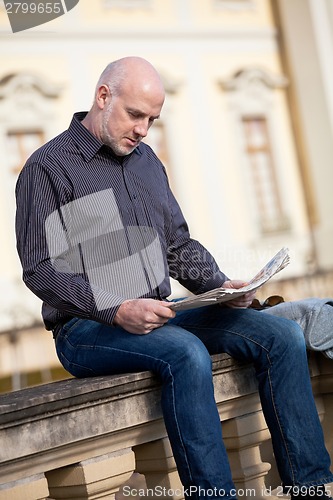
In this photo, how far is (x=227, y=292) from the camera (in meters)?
2.73

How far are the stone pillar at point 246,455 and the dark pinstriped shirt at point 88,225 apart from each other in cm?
44

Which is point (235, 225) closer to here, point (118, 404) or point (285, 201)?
point (285, 201)

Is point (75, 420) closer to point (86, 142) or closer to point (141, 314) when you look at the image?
point (141, 314)

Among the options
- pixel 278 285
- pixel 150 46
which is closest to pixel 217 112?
pixel 150 46

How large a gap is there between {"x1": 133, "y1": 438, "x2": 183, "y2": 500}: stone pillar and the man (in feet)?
0.53

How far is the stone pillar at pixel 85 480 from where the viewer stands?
2494 mm

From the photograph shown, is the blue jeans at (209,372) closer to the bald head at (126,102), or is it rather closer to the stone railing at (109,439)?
the stone railing at (109,439)

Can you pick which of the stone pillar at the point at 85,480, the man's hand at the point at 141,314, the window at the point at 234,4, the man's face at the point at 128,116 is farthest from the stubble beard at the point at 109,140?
the window at the point at 234,4

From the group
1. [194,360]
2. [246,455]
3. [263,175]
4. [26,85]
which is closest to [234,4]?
[263,175]

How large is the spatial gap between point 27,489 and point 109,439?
0.27m

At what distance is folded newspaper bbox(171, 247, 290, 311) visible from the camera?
273cm

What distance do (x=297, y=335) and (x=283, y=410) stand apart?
0.21 m

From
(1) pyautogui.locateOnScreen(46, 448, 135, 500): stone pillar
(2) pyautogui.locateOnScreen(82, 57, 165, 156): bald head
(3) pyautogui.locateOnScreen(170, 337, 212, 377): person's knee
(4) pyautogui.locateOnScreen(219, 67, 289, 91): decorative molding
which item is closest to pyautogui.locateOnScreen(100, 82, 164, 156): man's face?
(2) pyautogui.locateOnScreen(82, 57, 165, 156): bald head

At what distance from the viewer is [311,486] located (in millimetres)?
2830
